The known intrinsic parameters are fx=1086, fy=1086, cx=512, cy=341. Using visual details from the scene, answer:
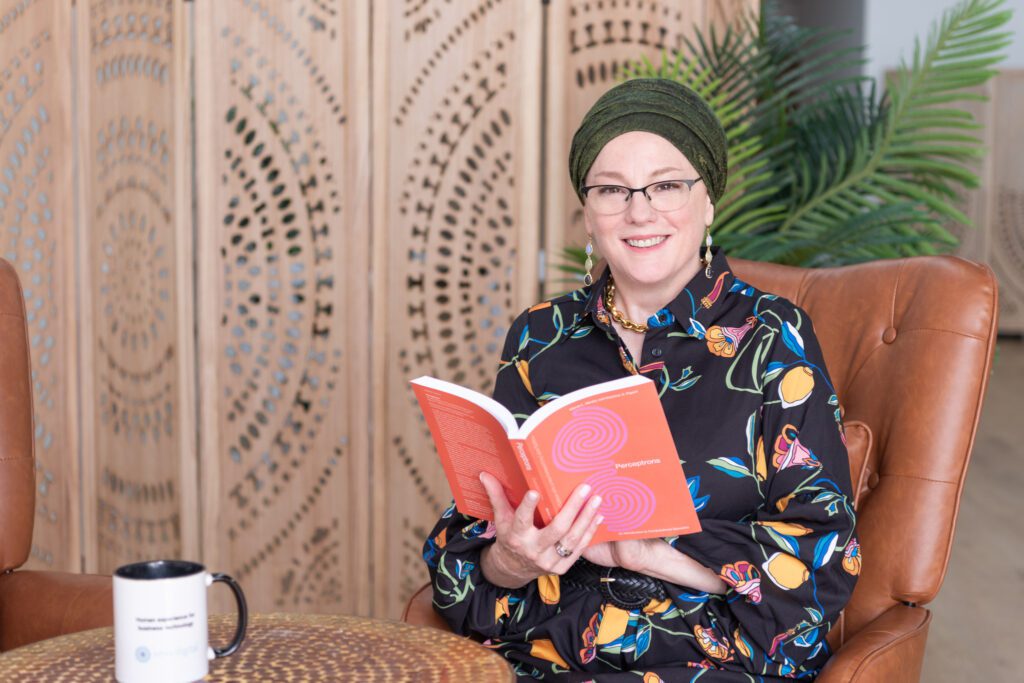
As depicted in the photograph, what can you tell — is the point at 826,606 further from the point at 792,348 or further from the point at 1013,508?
the point at 1013,508

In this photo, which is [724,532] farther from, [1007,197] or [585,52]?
[1007,197]

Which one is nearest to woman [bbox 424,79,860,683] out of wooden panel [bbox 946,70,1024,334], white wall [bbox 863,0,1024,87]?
white wall [bbox 863,0,1024,87]

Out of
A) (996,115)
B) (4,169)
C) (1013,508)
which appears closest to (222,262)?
(4,169)

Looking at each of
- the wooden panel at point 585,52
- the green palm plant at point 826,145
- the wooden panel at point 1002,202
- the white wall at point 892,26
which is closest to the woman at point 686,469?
the green palm plant at point 826,145

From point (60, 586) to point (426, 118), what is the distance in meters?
1.81

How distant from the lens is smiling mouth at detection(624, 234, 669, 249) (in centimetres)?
174

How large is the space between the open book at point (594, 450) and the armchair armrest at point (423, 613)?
34 centimetres

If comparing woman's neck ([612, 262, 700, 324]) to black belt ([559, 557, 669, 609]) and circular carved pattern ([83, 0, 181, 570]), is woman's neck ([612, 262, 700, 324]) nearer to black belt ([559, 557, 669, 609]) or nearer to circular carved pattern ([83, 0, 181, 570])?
black belt ([559, 557, 669, 609])

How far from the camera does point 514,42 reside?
309 cm

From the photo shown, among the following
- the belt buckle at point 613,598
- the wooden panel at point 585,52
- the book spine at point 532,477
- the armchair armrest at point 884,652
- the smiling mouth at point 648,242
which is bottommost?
the armchair armrest at point 884,652

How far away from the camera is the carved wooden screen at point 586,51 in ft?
9.89

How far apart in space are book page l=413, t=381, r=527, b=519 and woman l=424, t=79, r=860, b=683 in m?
0.03

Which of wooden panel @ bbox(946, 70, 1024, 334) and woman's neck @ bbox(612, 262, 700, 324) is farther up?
wooden panel @ bbox(946, 70, 1024, 334)

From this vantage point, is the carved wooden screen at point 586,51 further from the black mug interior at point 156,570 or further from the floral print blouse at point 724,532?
the black mug interior at point 156,570
